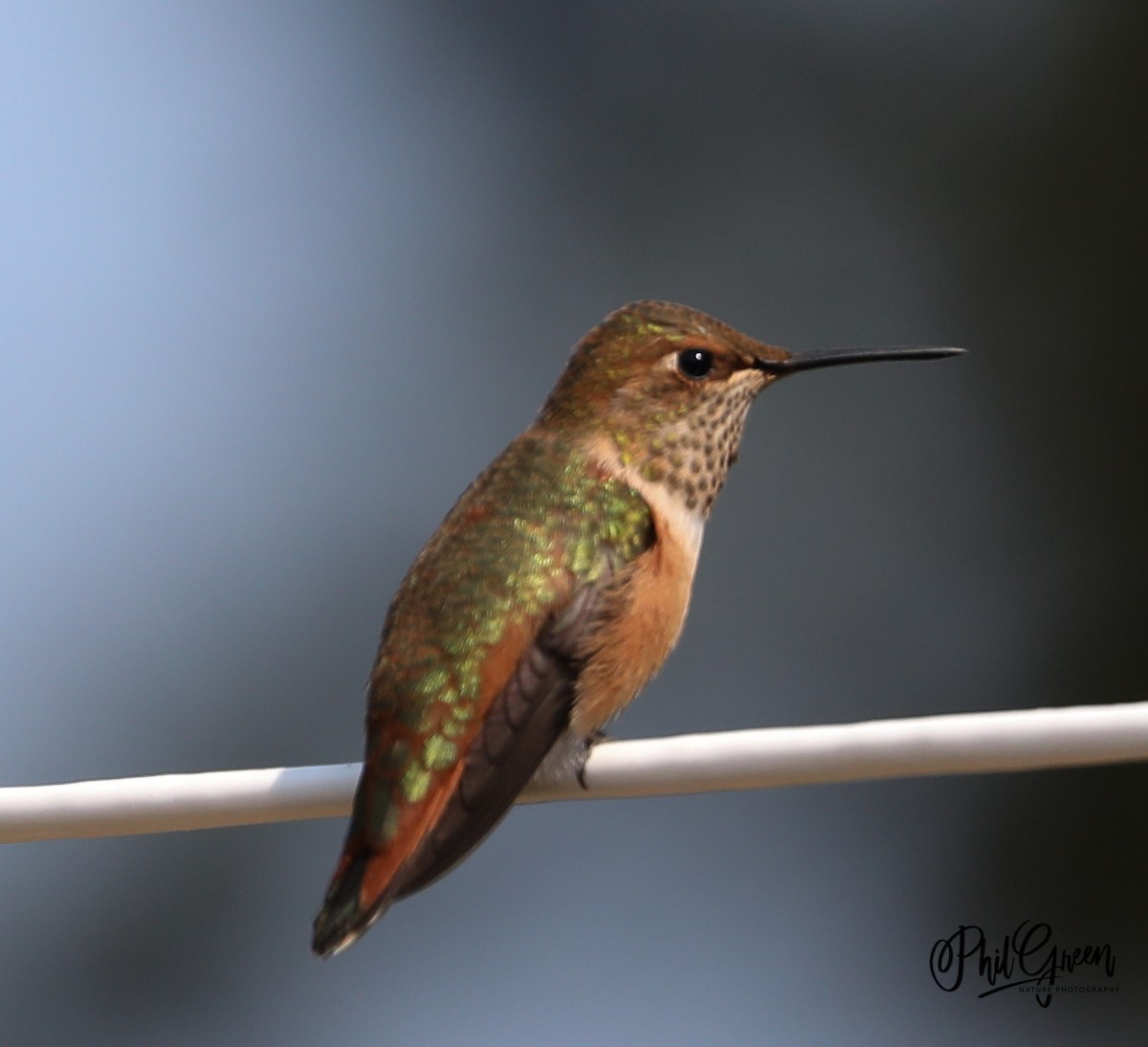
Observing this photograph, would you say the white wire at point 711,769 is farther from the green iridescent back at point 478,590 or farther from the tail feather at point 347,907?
the green iridescent back at point 478,590

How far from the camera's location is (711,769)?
6.11 feet

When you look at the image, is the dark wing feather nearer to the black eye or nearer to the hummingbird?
the hummingbird

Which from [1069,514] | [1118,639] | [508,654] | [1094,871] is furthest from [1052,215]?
[508,654]

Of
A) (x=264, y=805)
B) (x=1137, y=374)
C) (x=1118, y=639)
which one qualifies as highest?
(x=264, y=805)

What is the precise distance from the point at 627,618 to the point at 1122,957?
13.1 feet

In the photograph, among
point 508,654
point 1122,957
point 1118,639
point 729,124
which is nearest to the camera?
point 508,654

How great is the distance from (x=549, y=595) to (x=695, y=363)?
72 centimetres

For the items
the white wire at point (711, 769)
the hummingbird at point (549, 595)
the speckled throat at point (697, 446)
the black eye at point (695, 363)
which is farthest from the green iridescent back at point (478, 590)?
the white wire at point (711, 769)

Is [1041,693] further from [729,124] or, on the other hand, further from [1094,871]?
[729,124]

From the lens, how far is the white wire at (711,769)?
171 centimetres

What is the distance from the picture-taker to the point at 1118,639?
6914mm

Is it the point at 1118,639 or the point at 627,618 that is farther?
the point at 1118,639

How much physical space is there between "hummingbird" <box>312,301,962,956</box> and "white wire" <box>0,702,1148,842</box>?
1.23ft

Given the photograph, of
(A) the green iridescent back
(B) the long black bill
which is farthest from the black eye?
(A) the green iridescent back
